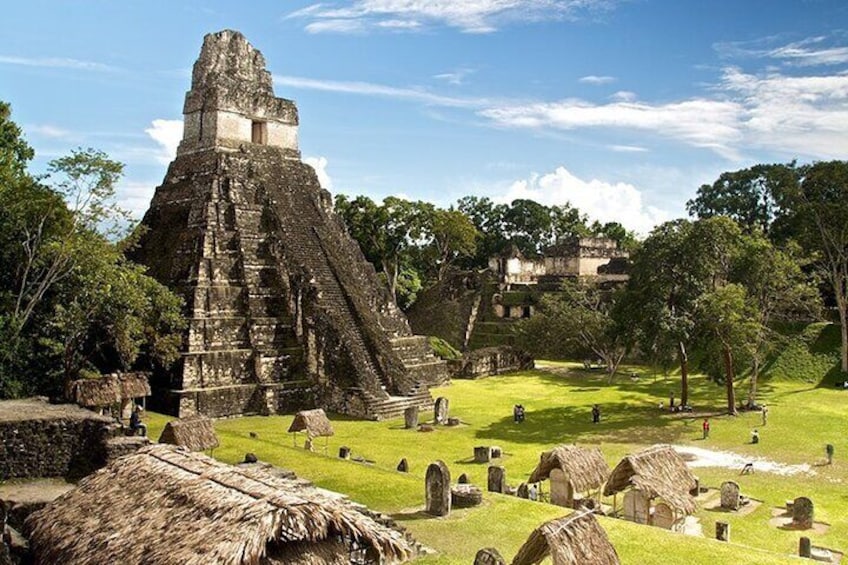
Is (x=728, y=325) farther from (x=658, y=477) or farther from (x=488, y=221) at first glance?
(x=488, y=221)

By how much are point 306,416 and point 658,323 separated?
12.4m

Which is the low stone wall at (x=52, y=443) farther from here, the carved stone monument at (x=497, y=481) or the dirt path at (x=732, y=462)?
the dirt path at (x=732, y=462)

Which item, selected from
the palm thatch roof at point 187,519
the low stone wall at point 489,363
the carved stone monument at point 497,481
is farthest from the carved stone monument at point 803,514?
the low stone wall at point 489,363

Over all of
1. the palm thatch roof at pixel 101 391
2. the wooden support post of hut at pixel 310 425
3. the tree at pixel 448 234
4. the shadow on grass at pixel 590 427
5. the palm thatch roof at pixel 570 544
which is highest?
the tree at pixel 448 234

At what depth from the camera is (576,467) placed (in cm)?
1448

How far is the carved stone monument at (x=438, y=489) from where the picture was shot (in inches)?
500

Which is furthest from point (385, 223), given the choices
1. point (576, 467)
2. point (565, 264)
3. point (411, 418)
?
point (576, 467)

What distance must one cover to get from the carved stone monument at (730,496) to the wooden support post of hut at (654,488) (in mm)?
1205

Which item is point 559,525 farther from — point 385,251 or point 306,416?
point 385,251

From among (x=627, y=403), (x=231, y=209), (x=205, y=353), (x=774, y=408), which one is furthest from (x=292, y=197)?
(x=774, y=408)

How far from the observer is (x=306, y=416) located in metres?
18.6

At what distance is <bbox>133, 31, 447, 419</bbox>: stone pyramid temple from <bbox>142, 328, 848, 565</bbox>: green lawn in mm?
1345

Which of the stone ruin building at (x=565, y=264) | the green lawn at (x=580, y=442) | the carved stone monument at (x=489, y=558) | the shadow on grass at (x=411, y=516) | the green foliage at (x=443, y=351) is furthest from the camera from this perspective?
the stone ruin building at (x=565, y=264)

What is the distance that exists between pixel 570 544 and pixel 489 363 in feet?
91.5
